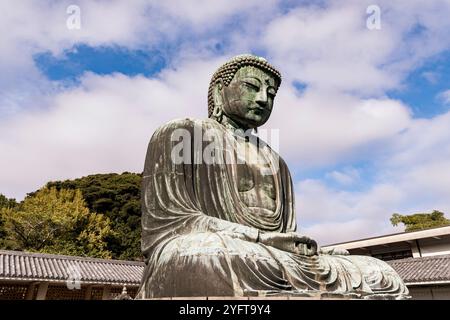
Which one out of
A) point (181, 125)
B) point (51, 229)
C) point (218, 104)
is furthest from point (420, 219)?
point (181, 125)

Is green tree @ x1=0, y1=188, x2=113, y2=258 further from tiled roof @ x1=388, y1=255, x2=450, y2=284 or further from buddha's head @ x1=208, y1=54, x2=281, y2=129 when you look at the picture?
buddha's head @ x1=208, y1=54, x2=281, y2=129

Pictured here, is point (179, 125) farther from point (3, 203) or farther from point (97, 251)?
point (3, 203)

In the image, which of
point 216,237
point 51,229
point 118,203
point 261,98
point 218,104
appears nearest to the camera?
point 216,237

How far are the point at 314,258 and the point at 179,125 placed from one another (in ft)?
6.41

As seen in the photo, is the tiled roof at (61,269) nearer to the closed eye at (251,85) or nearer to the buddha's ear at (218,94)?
the buddha's ear at (218,94)

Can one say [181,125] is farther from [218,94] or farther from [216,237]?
[216,237]

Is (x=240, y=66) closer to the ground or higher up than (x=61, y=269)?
higher up

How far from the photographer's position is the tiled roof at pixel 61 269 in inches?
523

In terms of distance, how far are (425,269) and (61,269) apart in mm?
12713

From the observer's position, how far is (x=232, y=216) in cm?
405

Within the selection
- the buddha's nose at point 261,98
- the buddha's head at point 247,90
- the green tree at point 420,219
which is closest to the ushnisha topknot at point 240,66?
the buddha's head at point 247,90

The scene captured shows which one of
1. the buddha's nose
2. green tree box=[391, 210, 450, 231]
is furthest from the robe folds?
green tree box=[391, 210, 450, 231]

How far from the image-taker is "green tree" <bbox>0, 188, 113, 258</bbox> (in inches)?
773
